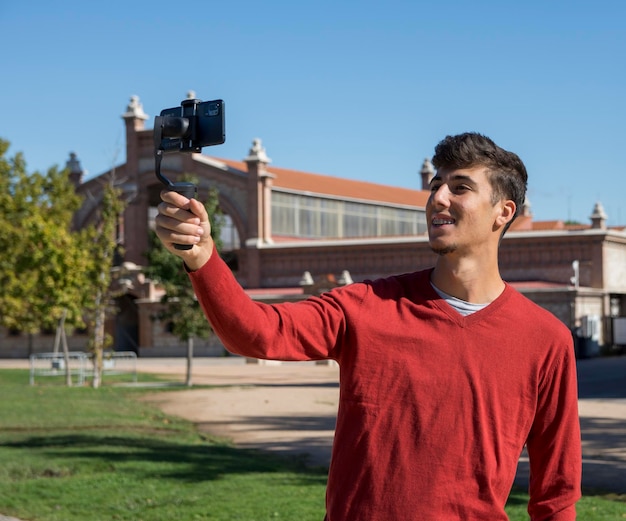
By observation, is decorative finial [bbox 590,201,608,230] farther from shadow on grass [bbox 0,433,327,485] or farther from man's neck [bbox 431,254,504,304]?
man's neck [bbox 431,254,504,304]

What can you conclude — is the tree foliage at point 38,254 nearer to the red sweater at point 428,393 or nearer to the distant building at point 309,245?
the distant building at point 309,245

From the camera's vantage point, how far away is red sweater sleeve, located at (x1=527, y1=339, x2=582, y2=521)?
3.27 metres

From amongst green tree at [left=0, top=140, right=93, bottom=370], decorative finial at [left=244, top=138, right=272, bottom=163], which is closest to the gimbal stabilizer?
green tree at [left=0, top=140, right=93, bottom=370]

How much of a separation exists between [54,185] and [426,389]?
40.8m

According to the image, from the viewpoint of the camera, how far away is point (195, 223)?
8.43 ft

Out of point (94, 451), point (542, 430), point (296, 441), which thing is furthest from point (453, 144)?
point (296, 441)

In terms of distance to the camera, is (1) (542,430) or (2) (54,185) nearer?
(1) (542,430)

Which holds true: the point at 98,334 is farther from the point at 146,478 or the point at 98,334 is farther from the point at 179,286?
the point at 146,478

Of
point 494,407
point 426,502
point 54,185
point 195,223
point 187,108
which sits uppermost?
point 54,185

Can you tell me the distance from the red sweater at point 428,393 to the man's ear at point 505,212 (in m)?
0.27

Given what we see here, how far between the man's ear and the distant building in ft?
132

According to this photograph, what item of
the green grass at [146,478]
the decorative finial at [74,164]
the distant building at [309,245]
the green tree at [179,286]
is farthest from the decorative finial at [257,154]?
the green grass at [146,478]

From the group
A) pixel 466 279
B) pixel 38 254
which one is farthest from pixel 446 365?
pixel 38 254

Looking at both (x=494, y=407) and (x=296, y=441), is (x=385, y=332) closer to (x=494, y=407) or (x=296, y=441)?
(x=494, y=407)
